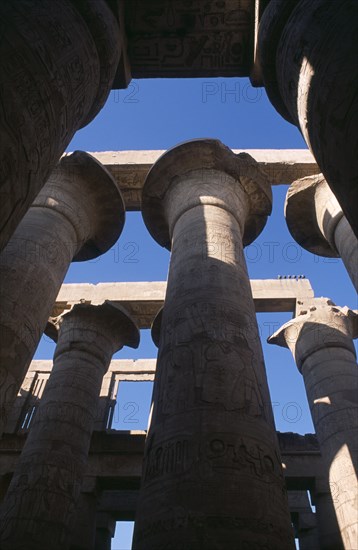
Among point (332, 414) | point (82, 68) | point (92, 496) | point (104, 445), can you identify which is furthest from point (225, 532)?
point (104, 445)

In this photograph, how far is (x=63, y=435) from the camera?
306 inches

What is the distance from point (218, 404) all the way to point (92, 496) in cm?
844

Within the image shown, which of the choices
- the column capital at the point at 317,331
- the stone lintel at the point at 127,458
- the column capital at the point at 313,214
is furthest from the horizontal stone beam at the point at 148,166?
the stone lintel at the point at 127,458

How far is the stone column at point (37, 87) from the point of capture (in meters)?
2.70

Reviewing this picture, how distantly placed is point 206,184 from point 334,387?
4817mm

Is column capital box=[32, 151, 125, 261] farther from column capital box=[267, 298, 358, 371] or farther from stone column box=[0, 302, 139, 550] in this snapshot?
column capital box=[267, 298, 358, 371]

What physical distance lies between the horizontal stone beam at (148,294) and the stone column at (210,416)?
6922 millimetres

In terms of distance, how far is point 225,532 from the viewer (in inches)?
111

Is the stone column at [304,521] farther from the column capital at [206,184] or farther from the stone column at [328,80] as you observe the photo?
the stone column at [328,80]

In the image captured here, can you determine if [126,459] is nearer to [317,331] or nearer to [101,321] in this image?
[101,321]

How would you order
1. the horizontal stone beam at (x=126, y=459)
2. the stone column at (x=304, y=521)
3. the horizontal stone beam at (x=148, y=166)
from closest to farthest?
the horizontal stone beam at (x=148, y=166), the horizontal stone beam at (x=126, y=459), the stone column at (x=304, y=521)

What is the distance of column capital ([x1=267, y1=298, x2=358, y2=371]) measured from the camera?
960cm

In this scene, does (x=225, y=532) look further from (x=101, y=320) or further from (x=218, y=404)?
(x=101, y=320)

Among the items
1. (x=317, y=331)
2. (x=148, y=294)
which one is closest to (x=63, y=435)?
(x=317, y=331)
